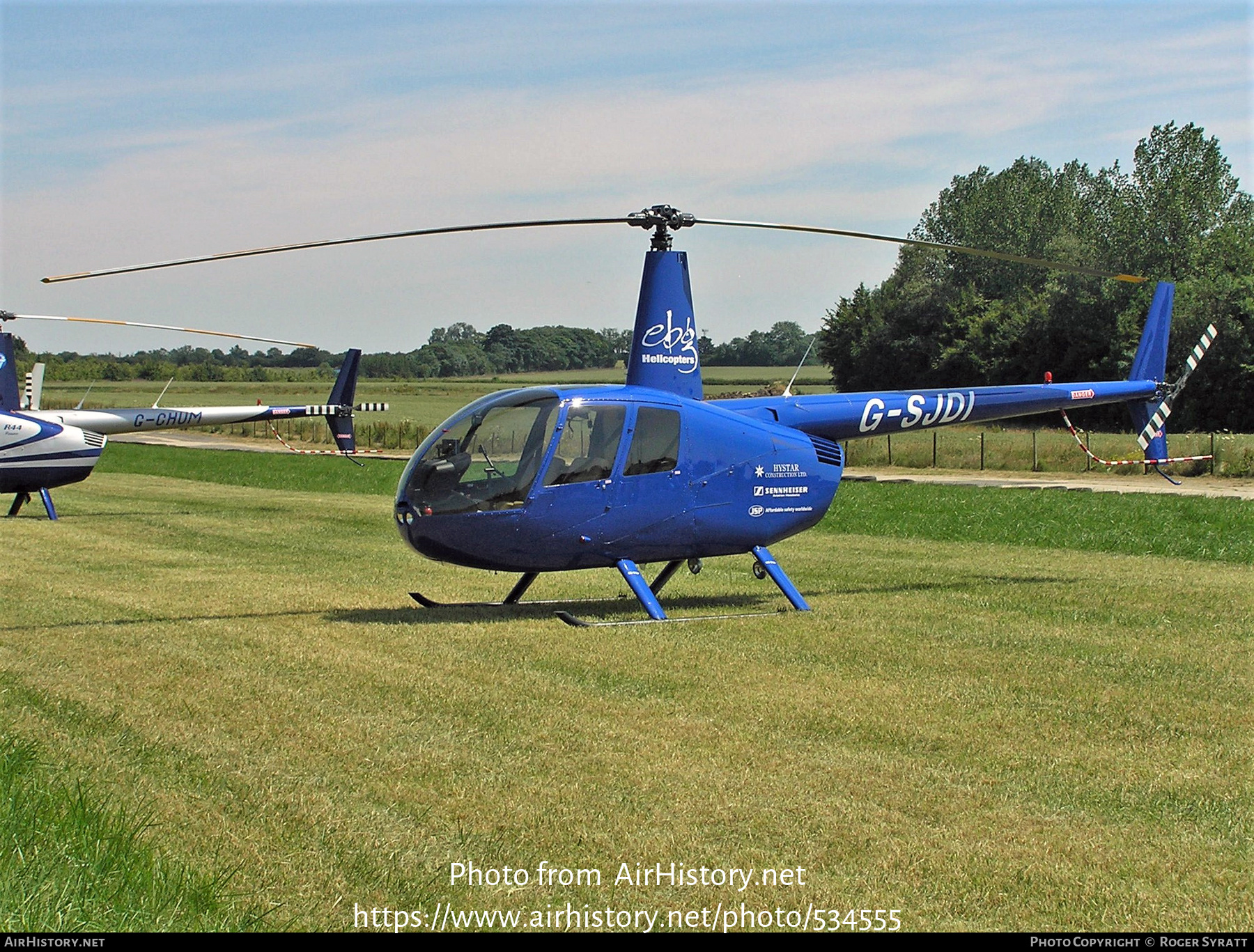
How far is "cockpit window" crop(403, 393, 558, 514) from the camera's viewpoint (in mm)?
9852

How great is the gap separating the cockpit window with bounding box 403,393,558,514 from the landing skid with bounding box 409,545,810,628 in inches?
42.4

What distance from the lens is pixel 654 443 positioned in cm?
1037

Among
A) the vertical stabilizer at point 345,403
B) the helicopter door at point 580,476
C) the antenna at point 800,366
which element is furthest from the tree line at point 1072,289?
the helicopter door at point 580,476

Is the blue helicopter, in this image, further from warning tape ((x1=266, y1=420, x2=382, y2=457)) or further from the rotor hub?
warning tape ((x1=266, y1=420, x2=382, y2=457))

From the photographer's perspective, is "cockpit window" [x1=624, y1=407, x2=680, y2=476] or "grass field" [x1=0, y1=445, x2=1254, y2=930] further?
"cockpit window" [x1=624, y1=407, x2=680, y2=476]

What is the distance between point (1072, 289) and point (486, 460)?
2091 inches

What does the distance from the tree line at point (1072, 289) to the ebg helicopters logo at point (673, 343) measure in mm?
24382

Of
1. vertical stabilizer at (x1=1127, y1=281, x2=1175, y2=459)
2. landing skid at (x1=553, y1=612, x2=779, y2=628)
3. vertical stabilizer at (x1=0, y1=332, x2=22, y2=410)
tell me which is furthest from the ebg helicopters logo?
vertical stabilizer at (x1=0, y1=332, x2=22, y2=410)

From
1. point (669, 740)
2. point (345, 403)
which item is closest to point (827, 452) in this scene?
point (669, 740)

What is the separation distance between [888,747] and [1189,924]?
2.29 metres

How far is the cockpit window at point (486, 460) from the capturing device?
32.3 ft

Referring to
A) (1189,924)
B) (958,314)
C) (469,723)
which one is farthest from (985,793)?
(958,314)

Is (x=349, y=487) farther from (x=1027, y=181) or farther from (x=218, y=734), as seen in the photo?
(x=1027, y=181)
